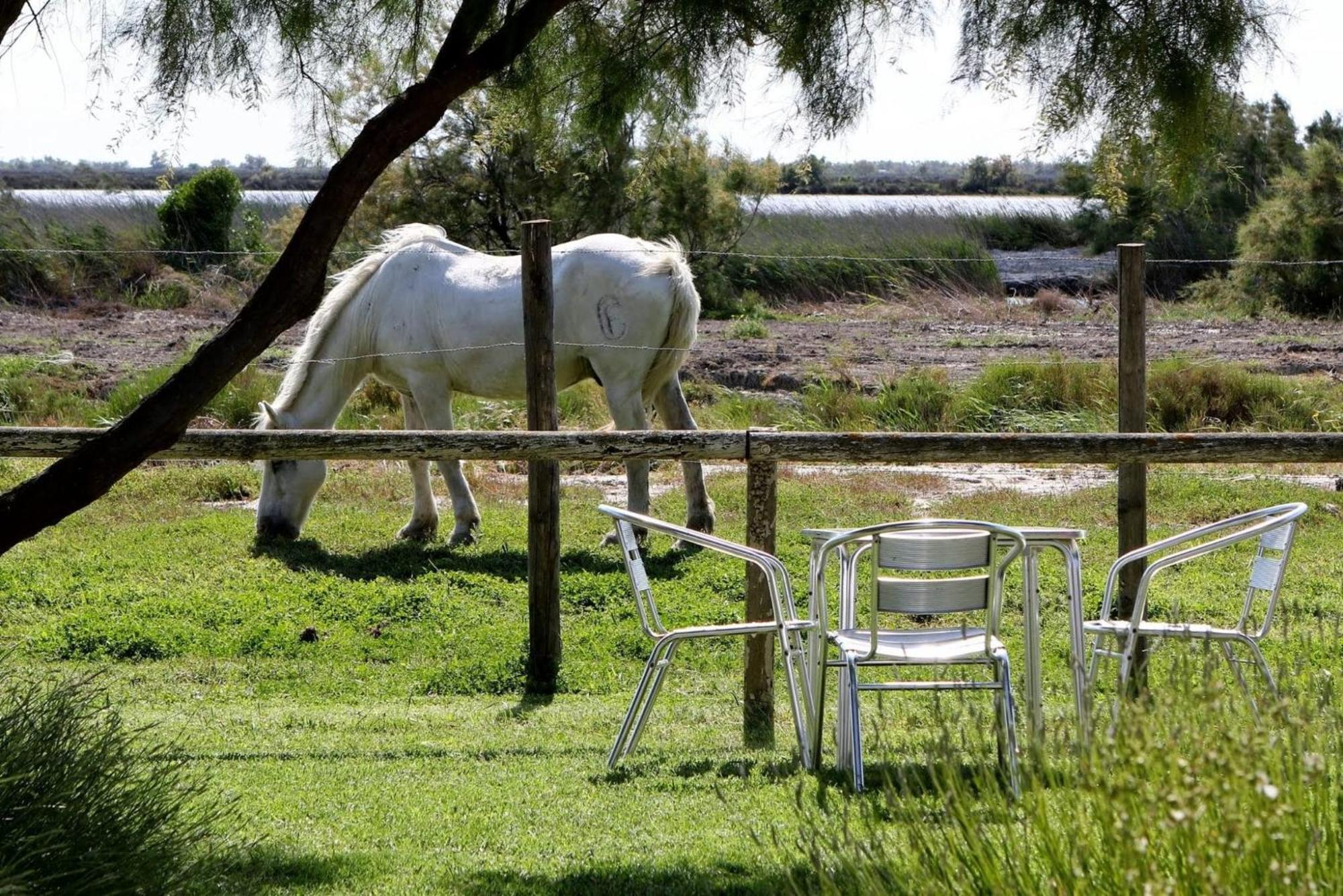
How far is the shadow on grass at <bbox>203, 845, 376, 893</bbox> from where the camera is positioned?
12.1 feet

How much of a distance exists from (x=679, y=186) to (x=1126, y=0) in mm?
16503

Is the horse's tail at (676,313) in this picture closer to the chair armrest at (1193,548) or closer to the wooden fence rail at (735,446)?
the wooden fence rail at (735,446)

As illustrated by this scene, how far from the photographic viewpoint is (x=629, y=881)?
3844 millimetres

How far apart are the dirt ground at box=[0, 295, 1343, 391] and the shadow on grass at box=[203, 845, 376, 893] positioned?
10.2 m

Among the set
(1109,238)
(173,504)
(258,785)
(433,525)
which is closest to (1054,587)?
(433,525)

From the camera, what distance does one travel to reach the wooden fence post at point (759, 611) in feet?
19.0

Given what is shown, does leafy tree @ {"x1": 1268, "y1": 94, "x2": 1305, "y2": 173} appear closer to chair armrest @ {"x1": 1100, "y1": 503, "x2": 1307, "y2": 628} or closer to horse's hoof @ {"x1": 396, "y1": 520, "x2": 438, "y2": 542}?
horse's hoof @ {"x1": 396, "y1": 520, "x2": 438, "y2": 542}

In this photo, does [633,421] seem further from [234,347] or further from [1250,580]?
[234,347]

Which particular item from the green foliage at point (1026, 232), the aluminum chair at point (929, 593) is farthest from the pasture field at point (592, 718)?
the green foliage at point (1026, 232)

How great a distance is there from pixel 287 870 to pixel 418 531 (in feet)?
19.8

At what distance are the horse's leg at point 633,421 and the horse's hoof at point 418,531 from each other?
4.05 ft

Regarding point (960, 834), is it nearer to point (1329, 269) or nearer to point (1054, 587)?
point (1054, 587)

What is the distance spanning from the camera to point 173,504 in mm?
11117

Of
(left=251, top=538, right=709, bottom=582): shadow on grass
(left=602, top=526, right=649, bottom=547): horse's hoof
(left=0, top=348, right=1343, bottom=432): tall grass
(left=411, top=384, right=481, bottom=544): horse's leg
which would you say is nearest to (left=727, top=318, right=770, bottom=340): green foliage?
(left=0, top=348, right=1343, bottom=432): tall grass
